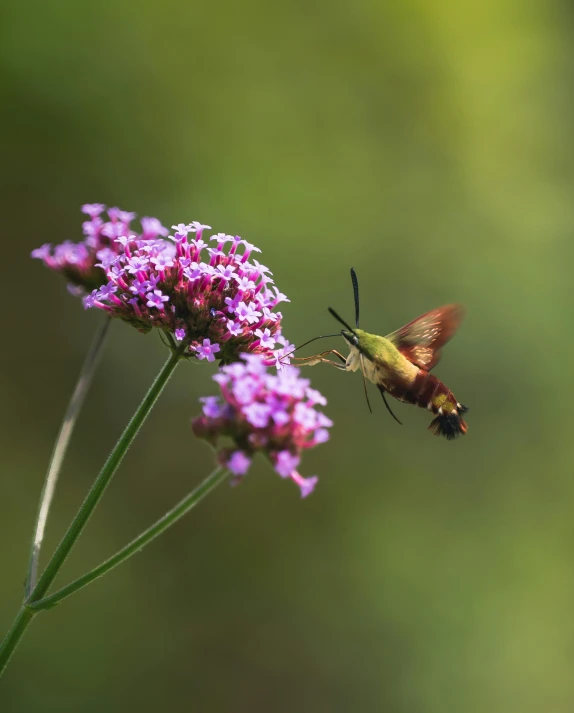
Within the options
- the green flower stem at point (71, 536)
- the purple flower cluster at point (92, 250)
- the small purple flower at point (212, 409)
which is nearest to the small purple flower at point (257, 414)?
the small purple flower at point (212, 409)

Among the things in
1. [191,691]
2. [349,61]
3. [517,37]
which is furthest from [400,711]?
[517,37]

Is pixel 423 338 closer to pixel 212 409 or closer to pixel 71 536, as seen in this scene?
pixel 212 409

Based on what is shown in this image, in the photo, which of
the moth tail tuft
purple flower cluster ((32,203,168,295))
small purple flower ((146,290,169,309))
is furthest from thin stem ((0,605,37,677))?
the moth tail tuft

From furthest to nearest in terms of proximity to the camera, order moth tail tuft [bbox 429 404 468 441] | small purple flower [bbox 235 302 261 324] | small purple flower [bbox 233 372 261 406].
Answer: moth tail tuft [bbox 429 404 468 441] < small purple flower [bbox 235 302 261 324] < small purple flower [bbox 233 372 261 406]

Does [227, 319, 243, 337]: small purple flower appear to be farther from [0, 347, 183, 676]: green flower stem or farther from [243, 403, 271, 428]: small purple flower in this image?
[243, 403, 271, 428]: small purple flower

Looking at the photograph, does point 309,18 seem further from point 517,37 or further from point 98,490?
point 98,490

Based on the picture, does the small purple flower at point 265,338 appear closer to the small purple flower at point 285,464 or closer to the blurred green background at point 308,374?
the small purple flower at point 285,464
